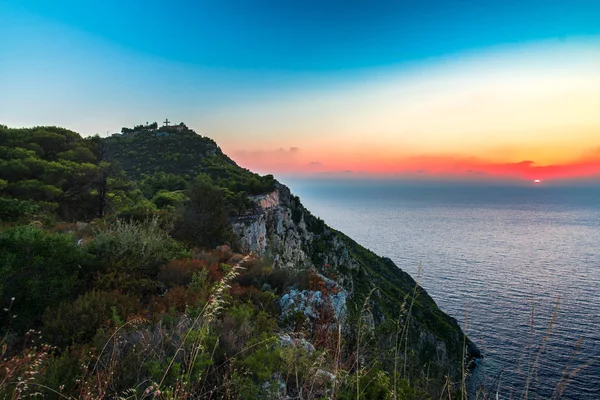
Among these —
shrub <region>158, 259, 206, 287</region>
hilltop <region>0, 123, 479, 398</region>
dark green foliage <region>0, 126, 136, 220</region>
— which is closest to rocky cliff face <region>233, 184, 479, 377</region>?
dark green foliage <region>0, 126, 136, 220</region>

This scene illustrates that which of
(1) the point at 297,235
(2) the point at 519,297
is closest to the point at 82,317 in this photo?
(1) the point at 297,235

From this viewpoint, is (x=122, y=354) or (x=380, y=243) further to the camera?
(x=380, y=243)

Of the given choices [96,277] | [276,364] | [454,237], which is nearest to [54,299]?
[96,277]

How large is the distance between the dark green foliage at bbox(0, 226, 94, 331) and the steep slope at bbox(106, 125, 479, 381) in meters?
17.6

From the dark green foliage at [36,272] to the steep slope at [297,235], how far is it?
57.9ft

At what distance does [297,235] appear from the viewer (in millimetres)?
38031

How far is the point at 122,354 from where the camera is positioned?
3812 mm

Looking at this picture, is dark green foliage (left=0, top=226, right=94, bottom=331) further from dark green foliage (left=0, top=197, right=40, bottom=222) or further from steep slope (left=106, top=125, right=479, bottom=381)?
steep slope (left=106, top=125, right=479, bottom=381)

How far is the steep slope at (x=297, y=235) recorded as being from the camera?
3055 centimetres

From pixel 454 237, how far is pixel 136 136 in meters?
106

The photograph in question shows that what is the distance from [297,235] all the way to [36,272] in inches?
1295

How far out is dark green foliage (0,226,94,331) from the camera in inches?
200

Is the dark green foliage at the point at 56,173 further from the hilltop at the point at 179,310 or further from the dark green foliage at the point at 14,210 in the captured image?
the dark green foliage at the point at 14,210

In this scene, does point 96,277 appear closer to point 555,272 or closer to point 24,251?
point 24,251
